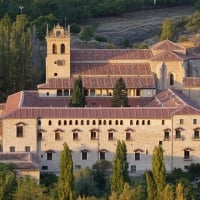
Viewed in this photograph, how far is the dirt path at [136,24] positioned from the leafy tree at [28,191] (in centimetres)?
4279

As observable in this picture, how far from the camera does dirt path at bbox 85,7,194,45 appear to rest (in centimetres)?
8600

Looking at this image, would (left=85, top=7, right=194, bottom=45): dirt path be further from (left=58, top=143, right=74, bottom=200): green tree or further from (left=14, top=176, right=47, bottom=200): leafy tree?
(left=14, top=176, right=47, bottom=200): leafy tree

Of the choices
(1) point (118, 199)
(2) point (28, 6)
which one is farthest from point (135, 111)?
(2) point (28, 6)

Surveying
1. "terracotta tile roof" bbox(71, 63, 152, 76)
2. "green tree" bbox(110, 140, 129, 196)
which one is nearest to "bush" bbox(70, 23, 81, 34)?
"terracotta tile roof" bbox(71, 63, 152, 76)

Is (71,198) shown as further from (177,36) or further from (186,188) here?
(177,36)

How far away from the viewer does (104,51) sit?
2276 inches

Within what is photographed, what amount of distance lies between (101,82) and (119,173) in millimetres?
11988

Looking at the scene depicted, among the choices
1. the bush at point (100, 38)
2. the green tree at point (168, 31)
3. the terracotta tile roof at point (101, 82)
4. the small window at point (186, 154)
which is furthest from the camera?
the bush at point (100, 38)

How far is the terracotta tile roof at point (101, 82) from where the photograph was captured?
54.4m

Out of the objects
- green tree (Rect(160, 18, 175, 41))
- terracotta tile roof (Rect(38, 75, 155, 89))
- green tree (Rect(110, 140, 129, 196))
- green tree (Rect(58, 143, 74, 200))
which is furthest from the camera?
green tree (Rect(160, 18, 175, 41))

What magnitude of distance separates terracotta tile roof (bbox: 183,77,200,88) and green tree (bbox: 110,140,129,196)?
1087 cm

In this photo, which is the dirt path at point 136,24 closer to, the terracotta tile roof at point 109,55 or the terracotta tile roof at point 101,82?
the terracotta tile roof at point 109,55

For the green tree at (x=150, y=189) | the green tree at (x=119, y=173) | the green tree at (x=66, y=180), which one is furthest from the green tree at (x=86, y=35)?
the green tree at (x=150, y=189)

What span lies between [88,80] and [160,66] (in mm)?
3928
